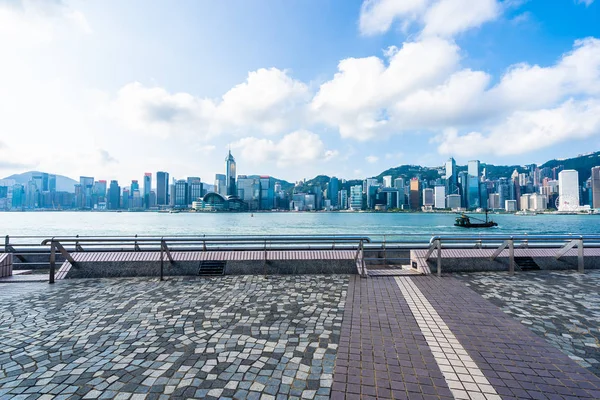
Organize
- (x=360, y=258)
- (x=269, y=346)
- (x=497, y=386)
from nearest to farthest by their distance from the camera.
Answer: (x=497, y=386) < (x=269, y=346) < (x=360, y=258)

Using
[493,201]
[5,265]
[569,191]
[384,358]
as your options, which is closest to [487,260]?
[384,358]

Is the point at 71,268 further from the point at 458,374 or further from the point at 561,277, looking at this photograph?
the point at 561,277

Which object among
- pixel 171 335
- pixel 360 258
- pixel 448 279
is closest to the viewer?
pixel 171 335

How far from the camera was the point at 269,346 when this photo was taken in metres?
4.28

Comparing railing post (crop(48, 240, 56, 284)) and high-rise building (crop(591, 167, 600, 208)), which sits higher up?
high-rise building (crop(591, 167, 600, 208))

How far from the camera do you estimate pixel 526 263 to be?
378 inches

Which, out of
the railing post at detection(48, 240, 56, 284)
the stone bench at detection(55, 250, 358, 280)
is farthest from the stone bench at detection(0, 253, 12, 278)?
the railing post at detection(48, 240, 56, 284)

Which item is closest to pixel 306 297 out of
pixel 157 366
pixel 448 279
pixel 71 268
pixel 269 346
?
pixel 269 346

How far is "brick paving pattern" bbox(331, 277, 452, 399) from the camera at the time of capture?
10.6 feet

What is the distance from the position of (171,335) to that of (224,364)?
143 centimetres

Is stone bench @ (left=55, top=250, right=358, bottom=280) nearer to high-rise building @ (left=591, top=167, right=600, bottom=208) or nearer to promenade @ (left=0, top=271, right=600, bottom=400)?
promenade @ (left=0, top=271, right=600, bottom=400)

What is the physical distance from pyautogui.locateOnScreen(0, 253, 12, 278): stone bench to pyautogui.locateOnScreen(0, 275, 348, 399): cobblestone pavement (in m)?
2.69

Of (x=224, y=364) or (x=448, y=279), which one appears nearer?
(x=224, y=364)

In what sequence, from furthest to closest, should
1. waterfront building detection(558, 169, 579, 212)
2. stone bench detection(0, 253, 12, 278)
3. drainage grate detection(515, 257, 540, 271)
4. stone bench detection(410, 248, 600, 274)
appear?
waterfront building detection(558, 169, 579, 212) < drainage grate detection(515, 257, 540, 271) < stone bench detection(410, 248, 600, 274) < stone bench detection(0, 253, 12, 278)
